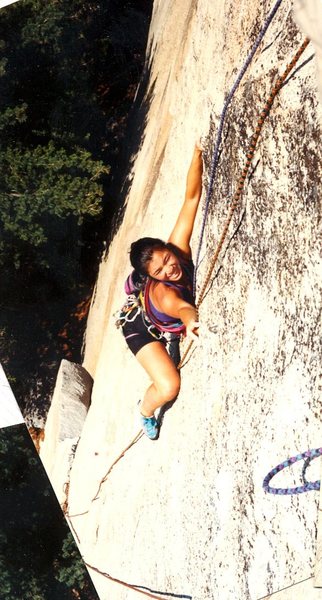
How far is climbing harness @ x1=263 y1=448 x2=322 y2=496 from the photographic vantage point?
202 centimetres

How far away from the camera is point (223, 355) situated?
2180 mm

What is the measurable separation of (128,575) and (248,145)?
1.11m

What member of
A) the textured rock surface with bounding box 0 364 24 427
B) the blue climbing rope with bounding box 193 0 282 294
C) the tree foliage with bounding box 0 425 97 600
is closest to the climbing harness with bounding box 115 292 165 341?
the blue climbing rope with bounding box 193 0 282 294

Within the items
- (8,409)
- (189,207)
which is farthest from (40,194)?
(8,409)

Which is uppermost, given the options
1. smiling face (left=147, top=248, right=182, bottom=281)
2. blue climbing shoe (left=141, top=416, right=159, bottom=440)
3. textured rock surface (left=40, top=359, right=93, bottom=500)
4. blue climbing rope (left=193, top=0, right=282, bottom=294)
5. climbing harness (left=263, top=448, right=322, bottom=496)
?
blue climbing rope (left=193, top=0, right=282, bottom=294)

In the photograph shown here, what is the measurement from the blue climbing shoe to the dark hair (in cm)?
35

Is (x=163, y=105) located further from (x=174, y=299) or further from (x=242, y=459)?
(x=242, y=459)

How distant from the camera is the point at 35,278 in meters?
2.58

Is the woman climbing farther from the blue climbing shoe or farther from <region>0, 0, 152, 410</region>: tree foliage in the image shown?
<region>0, 0, 152, 410</region>: tree foliage

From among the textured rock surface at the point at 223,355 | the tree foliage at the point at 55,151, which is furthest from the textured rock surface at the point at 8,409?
the textured rock surface at the point at 223,355

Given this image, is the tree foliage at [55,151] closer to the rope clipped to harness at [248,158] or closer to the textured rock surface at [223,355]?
the textured rock surface at [223,355]

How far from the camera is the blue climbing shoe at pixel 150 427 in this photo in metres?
2.39

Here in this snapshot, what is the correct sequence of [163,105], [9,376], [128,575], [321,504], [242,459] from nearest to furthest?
[321,504], [242,459], [163,105], [128,575], [9,376]

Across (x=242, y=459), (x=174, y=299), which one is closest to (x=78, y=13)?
(x=174, y=299)
